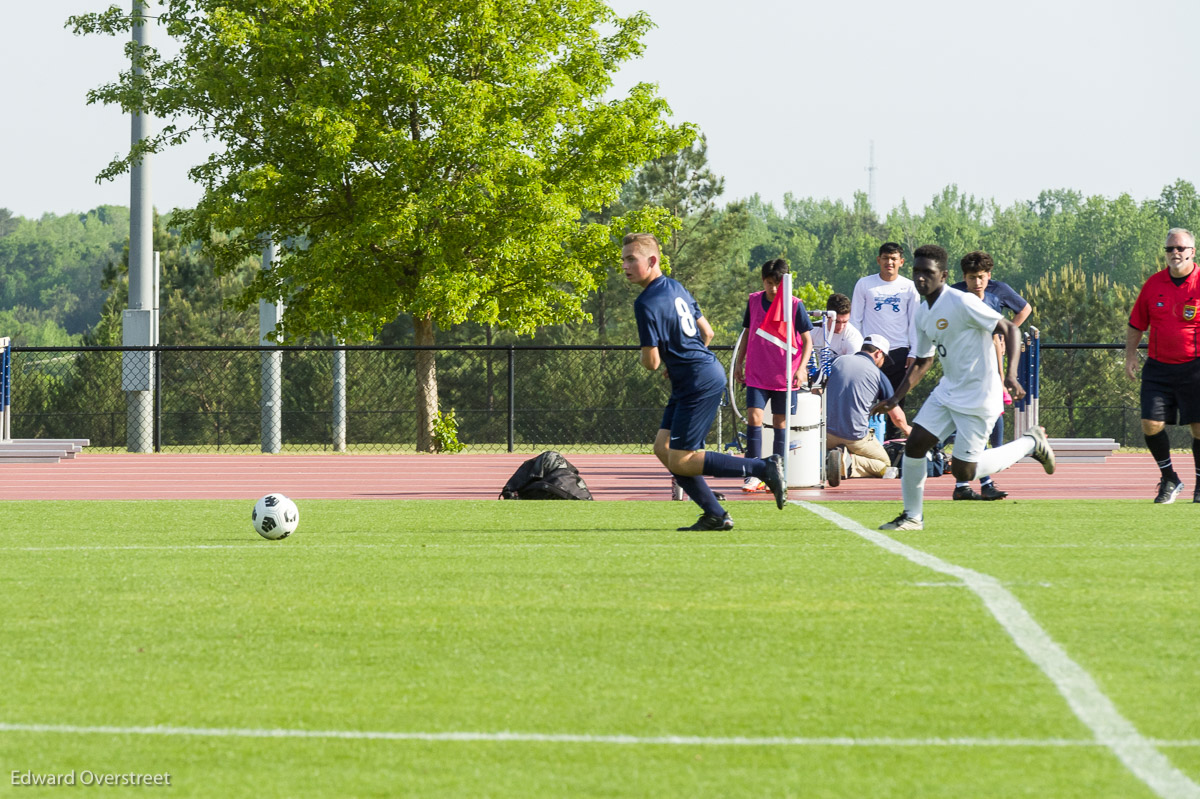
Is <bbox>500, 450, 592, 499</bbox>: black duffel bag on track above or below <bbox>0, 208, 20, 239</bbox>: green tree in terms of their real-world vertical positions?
below

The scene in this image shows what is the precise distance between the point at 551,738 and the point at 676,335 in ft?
16.2

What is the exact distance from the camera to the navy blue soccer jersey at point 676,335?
8555 mm

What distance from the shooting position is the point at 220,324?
60.5 m

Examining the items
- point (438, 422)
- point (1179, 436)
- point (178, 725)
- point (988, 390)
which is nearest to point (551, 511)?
point (988, 390)

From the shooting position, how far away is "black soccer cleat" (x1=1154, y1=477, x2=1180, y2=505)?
37.1 ft

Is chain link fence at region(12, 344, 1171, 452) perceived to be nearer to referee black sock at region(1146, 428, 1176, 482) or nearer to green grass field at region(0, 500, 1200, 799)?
referee black sock at region(1146, 428, 1176, 482)

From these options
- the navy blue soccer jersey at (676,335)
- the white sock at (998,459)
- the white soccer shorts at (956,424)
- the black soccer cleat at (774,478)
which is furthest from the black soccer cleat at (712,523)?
the white sock at (998,459)

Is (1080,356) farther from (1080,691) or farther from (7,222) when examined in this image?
(7,222)

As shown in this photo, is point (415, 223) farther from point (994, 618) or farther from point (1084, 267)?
point (1084, 267)

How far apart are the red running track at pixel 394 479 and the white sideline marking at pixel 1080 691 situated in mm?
5833

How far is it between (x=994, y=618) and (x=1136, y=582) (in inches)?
56.4

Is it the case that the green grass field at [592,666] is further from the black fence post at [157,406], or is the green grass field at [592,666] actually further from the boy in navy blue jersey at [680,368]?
the black fence post at [157,406]

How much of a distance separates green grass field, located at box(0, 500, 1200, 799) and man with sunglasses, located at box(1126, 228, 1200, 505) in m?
2.55

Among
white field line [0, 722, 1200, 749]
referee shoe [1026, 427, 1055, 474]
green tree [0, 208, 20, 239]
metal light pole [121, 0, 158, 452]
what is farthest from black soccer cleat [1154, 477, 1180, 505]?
green tree [0, 208, 20, 239]
